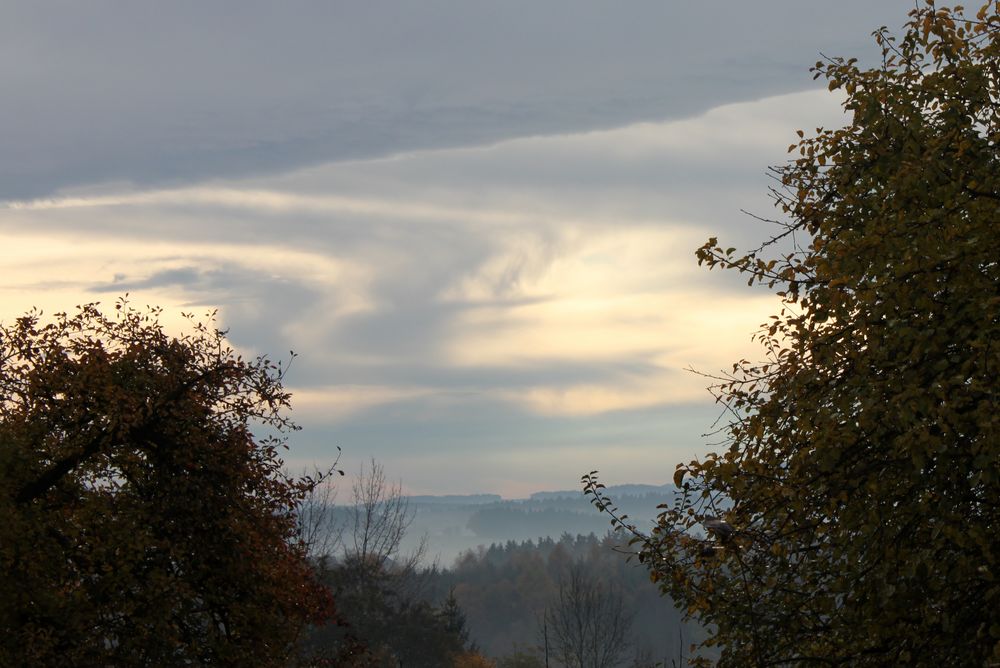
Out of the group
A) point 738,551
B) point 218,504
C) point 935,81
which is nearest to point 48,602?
point 218,504

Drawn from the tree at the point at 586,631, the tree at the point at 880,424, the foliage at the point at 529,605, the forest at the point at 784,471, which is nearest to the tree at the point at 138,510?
the forest at the point at 784,471

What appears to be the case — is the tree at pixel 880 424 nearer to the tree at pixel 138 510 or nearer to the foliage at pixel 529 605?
the tree at pixel 138 510

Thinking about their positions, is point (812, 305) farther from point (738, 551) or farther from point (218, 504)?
point (218, 504)

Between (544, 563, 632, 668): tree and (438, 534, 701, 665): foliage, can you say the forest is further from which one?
(438, 534, 701, 665): foliage

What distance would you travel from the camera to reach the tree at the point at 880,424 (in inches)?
418

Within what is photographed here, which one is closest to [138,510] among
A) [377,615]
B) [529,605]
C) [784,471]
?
[784,471]

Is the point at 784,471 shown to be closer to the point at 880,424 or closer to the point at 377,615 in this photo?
the point at 880,424

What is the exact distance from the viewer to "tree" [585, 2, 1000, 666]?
34.8 ft

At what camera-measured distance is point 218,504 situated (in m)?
20.3

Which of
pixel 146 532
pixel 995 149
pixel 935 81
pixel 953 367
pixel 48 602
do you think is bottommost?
pixel 48 602

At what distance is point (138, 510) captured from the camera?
755 inches

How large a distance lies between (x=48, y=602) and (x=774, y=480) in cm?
1271

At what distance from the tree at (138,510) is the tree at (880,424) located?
29.4 ft

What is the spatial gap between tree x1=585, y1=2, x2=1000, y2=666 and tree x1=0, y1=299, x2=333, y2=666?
29.4 ft
